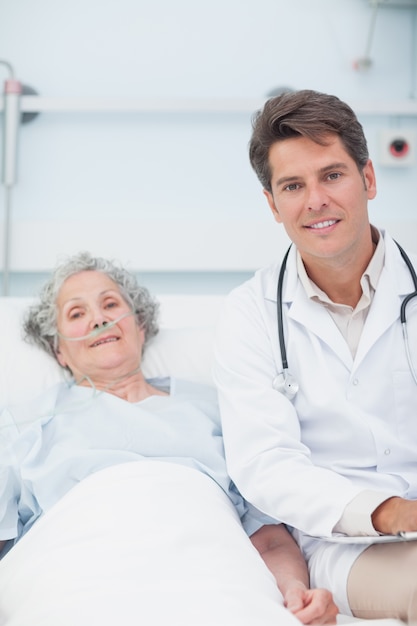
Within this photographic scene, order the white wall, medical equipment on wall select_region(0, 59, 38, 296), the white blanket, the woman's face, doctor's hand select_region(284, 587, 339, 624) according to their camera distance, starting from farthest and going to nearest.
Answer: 1. the white wall
2. medical equipment on wall select_region(0, 59, 38, 296)
3. the woman's face
4. doctor's hand select_region(284, 587, 339, 624)
5. the white blanket

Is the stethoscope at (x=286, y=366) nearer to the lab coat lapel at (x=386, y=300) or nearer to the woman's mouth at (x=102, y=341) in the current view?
the lab coat lapel at (x=386, y=300)

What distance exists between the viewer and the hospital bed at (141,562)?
1225 mm

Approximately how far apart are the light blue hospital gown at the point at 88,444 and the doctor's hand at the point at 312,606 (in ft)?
1.24

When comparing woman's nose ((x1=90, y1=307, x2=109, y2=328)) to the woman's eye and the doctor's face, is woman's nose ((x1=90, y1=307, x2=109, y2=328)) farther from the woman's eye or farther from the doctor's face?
the doctor's face

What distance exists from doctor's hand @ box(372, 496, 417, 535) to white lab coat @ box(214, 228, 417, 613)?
0.12 m

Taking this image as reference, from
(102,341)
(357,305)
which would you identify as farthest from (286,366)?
(102,341)

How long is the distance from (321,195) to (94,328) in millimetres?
753

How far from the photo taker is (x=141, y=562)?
1.34 meters

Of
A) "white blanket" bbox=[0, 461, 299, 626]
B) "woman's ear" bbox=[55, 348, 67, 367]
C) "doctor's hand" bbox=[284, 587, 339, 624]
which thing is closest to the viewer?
"white blanket" bbox=[0, 461, 299, 626]

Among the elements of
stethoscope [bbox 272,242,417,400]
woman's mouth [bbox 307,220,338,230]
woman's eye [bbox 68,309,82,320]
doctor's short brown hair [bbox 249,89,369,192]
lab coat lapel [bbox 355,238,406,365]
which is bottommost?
woman's eye [bbox 68,309,82,320]

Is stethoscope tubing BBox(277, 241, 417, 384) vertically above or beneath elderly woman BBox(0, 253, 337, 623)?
above

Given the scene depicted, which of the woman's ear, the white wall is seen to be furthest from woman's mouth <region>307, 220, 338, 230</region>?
the white wall

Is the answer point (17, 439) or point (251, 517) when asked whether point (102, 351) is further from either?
point (251, 517)

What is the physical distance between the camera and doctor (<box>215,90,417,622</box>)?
64.4 inches
